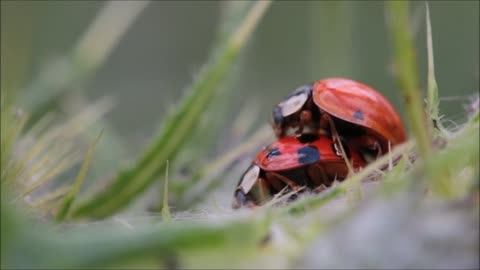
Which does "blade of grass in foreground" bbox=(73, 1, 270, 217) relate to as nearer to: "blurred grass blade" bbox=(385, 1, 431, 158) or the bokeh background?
the bokeh background

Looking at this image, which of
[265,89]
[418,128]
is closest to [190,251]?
[418,128]

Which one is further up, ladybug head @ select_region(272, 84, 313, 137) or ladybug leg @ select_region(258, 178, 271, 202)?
ladybug head @ select_region(272, 84, 313, 137)

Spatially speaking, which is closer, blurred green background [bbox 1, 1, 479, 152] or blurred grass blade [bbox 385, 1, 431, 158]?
blurred grass blade [bbox 385, 1, 431, 158]

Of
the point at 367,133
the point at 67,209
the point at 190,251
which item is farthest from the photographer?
the point at 367,133

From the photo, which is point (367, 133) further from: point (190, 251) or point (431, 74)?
point (190, 251)

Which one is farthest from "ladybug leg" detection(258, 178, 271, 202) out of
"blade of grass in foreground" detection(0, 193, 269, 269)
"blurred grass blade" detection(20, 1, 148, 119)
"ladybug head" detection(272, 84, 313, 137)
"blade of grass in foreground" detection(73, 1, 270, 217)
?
"blade of grass in foreground" detection(0, 193, 269, 269)

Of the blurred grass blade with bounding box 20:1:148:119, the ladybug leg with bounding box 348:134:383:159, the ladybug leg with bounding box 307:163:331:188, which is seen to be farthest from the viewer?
the blurred grass blade with bounding box 20:1:148:119

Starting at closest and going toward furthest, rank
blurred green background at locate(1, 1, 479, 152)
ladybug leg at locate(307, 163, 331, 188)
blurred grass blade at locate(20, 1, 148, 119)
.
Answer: ladybug leg at locate(307, 163, 331, 188) → blurred grass blade at locate(20, 1, 148, 119) → blurred green background at locate(1, 1, 479, 152)
